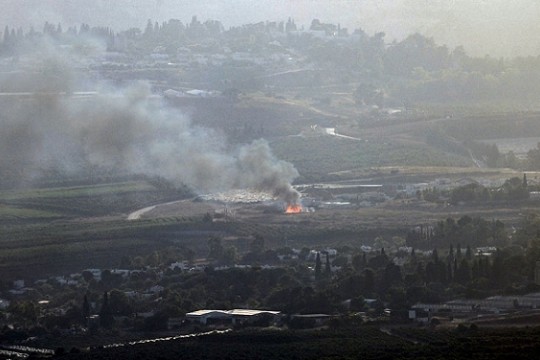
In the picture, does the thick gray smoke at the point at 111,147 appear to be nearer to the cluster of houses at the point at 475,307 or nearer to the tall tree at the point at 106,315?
the tall tree at the point at 106,315

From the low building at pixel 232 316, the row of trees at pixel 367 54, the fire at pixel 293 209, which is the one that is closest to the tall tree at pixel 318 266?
the low building at pixel 232 316

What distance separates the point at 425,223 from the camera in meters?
45.3

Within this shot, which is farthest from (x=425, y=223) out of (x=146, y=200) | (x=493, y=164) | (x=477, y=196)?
(x=493, y=164)

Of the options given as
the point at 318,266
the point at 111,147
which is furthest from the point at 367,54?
the point at 318,266

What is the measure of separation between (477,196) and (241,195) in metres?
6.32

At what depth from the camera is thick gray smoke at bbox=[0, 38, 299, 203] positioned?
49.6 metres

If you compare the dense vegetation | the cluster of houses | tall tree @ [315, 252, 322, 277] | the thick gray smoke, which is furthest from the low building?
the thick gray smoke

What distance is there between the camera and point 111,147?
5022cm

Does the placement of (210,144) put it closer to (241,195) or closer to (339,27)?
(241,195)

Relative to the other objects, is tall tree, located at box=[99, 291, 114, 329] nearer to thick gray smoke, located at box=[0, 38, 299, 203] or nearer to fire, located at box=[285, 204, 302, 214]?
fire, located at box=[285, 204, 302, 214]

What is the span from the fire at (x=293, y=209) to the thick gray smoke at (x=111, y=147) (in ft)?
0.92

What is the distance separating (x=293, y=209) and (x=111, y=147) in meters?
5.73

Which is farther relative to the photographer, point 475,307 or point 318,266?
point 318,266

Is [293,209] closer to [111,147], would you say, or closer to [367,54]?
[111,147]
